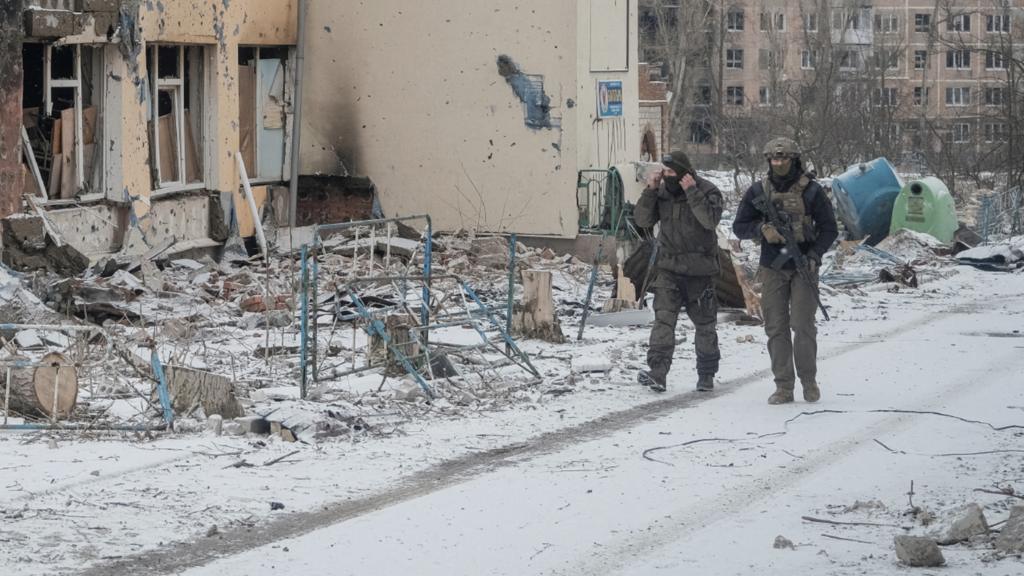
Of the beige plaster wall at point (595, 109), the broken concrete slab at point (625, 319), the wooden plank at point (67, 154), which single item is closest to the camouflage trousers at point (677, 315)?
the broken concrete slab at point (625, 319)

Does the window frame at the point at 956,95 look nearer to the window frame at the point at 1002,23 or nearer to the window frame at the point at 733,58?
the window frame at the point at 733,58

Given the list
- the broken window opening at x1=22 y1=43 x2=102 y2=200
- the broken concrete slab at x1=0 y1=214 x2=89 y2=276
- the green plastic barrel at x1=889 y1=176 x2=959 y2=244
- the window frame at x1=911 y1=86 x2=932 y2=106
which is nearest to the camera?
the broken concrete slab at x1=0 y1=214 x2=89 y2=276

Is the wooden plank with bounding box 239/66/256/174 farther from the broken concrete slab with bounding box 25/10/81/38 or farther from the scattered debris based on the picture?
the scattered debris

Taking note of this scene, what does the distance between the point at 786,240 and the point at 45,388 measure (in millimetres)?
5078

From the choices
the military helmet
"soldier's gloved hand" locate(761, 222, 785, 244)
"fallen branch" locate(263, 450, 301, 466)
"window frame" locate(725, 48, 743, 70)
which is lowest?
"fallen branch" locate(263, 450, 301, 466)

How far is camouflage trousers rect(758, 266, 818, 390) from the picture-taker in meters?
11.0

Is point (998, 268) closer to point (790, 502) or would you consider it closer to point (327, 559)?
point (790, 502)

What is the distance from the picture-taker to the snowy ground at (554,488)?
22.6ft

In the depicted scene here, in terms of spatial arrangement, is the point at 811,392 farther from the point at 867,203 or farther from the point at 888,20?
the point at 888,20

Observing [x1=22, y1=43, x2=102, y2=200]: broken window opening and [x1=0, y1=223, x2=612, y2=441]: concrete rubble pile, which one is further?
[x1=22, y1=43, x2=102, y2=200]: broken window opening

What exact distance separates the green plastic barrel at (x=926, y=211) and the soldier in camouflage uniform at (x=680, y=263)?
13725 mm

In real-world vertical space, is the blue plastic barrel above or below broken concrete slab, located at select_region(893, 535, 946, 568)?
above

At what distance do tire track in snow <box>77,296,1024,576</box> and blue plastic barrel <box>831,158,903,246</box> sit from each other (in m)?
12.6

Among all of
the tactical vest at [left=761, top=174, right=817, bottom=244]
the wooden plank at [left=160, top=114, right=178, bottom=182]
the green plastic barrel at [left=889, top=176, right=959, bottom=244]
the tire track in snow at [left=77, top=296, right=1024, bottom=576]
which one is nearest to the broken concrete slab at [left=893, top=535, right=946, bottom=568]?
the tire track in snow at [left=77, top=296, right=1024, bottom=576]
